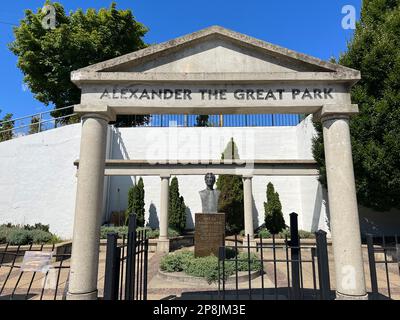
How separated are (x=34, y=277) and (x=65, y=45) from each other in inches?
715

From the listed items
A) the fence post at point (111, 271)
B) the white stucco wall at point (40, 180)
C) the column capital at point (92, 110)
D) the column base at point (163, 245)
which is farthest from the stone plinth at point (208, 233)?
the white stucco wall at point (40, 180)

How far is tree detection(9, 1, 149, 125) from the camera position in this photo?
21.5 metres

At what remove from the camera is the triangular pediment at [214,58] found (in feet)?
16.8

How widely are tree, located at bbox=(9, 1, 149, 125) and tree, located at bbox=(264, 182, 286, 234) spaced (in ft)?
43.6

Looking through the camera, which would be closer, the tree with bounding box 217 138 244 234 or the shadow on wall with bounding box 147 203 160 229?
the tree with bounding box 217 138 244 234

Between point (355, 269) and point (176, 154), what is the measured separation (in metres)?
14.6

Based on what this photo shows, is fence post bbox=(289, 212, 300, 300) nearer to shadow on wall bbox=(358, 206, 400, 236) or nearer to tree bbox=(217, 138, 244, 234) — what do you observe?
shadow on wall bbox=(358, 206, 400, 236)

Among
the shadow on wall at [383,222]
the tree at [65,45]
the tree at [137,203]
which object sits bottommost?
the shadow on wall at [383,222]

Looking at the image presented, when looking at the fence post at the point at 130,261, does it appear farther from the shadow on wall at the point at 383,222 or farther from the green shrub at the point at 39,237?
the shadow on wall at the point at 383,222

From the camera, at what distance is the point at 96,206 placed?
474cm

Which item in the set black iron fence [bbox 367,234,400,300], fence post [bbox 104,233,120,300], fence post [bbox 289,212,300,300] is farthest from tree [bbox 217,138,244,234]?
fence post [bbox 104,233,120,300]

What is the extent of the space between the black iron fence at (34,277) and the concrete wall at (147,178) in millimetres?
3889

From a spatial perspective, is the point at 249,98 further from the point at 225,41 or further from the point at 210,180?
the point at 210,180

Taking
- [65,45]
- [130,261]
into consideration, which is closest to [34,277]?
[130,261]
